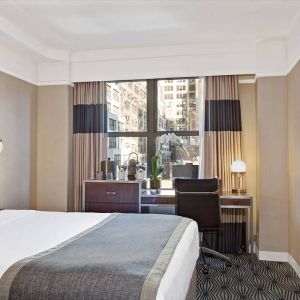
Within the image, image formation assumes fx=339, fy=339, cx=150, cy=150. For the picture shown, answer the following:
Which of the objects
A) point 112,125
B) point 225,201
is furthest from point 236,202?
point 112,125

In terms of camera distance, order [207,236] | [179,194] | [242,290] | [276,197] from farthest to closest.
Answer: [207,236] → [276,197] → [179,194] → [242,290]

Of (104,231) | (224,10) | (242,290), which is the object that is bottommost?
(242,290)

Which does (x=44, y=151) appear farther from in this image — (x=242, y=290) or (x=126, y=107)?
(x=242, y=290)

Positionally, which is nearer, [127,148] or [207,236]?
[207,236]

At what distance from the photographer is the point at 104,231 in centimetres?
230

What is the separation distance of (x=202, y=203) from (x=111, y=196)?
116cm

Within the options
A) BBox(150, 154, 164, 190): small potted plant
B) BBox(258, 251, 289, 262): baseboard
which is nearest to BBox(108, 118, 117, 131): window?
BBox(150, 154, 164, 190): small potted plant

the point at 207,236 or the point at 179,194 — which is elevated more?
the point at 179,194

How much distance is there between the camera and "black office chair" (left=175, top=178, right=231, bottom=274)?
361cm

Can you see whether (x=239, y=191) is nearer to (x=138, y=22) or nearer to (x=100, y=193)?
(x=100, y=193)

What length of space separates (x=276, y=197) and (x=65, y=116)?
284 centimetres

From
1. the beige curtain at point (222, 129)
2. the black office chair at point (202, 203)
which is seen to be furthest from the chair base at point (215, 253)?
the beige curtain at point (222, 129)

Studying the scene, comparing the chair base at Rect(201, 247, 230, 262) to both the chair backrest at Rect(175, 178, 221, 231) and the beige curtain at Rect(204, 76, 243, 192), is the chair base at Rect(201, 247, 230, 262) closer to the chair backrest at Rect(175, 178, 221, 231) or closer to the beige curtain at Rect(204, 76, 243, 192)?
the chair backrest at Rect(175, 178, 221, 231)

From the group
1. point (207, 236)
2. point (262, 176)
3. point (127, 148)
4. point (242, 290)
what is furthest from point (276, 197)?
point (127, 148)
